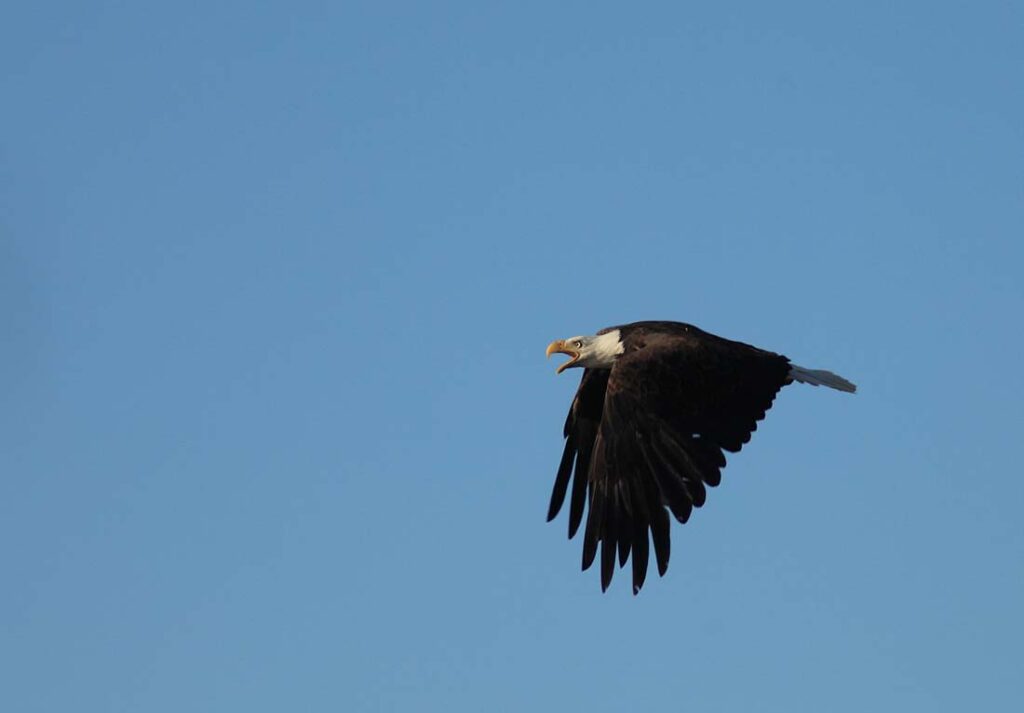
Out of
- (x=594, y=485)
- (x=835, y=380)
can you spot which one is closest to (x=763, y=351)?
(x=835, y=380)

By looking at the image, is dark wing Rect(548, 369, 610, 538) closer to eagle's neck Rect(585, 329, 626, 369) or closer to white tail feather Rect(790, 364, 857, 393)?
eagle's neck Rect(585, 329, 626, 369)

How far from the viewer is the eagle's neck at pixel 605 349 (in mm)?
19047

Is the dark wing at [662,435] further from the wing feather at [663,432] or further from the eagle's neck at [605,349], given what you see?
the eagle's neck at [605,349]

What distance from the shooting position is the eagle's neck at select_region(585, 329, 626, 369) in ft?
62.5

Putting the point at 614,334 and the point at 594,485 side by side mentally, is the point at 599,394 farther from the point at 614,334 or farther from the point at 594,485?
the point at 594,485

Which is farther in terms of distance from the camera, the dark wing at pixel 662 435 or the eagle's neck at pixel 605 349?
the eagle's neck at pixel 605 349

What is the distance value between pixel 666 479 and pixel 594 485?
780 millimetres

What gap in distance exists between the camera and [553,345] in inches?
782

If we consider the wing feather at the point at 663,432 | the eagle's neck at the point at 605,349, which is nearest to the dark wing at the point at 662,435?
the wing feather at the point at 663,432

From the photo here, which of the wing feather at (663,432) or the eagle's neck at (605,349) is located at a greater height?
the eagle's neck at (605,349)

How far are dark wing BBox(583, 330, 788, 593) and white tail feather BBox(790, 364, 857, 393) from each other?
2.42ft

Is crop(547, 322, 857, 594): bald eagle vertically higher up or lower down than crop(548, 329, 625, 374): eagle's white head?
lower down

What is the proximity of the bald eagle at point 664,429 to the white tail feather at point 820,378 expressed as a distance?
28cm

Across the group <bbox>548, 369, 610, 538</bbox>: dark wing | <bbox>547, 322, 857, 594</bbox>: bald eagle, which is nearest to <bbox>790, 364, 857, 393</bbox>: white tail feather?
<bbox>547, 322, 857, 594</bbox>: bald eagle
